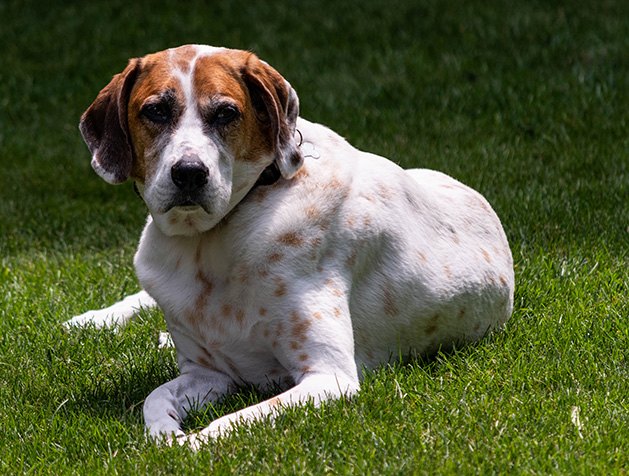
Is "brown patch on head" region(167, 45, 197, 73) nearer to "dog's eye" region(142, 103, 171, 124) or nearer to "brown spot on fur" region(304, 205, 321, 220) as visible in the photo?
"dog's eye" region(142, 103, 171, 124)

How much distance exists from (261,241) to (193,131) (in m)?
0.50

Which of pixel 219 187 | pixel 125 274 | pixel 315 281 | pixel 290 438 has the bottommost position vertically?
pixel 125 274

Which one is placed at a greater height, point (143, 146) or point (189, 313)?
point (143, 146)

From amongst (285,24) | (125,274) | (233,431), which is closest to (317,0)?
(285,24)

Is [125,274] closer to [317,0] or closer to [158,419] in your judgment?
[158,419]

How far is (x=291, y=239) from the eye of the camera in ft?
11.2

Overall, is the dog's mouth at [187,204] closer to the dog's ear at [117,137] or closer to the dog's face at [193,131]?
the dog's face at [193,131]

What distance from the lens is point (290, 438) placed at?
9.91 ft

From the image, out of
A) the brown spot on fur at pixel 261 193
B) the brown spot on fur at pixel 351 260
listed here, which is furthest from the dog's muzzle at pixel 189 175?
the brown spot on fur at pixel 351 260

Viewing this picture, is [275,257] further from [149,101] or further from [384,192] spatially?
[149,101]

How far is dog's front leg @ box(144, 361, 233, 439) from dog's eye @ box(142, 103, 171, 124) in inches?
41.4

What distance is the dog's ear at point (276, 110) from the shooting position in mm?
3439

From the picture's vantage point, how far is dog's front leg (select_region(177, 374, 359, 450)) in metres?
3.13

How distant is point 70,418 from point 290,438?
3.30ft
